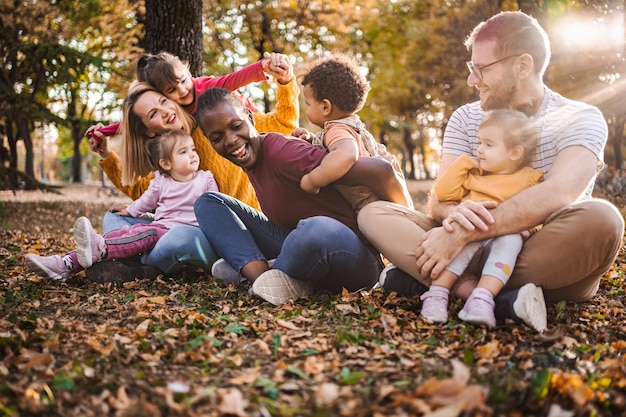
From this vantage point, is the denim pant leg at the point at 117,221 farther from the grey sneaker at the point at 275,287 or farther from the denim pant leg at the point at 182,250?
the grey sneaker at the point at 275,287

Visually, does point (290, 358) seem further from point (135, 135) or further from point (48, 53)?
point (48, 53)

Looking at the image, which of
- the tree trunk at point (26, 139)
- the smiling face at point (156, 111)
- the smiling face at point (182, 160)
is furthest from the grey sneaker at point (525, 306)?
the tree trunk at point (26, 139)

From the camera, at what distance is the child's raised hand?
4.34m

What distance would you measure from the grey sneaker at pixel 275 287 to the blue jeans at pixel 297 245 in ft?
0.14

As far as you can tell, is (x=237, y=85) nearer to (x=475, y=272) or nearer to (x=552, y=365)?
(x=475, y=272)

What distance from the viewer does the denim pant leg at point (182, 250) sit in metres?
4.02

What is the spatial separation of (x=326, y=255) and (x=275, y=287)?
0.37 meters

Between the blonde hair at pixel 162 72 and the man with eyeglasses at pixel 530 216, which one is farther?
the blonde hair at pixel 162 72

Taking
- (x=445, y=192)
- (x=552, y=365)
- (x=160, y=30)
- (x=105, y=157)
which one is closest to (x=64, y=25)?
(x=160, y=30)

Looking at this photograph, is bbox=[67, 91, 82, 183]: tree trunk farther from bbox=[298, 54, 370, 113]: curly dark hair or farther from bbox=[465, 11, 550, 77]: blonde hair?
bbox=[465, 11, 550, 77]: blonde hair

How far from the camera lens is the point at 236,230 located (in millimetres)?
3715

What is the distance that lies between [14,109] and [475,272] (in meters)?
10.5

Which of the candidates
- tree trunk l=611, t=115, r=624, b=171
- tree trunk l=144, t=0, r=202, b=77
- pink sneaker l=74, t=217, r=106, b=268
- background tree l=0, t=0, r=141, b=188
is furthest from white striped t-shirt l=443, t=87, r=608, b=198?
tree trunk l=611, t=115, r=624, b=171

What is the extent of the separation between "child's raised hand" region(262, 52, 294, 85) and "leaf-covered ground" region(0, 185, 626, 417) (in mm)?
1647
